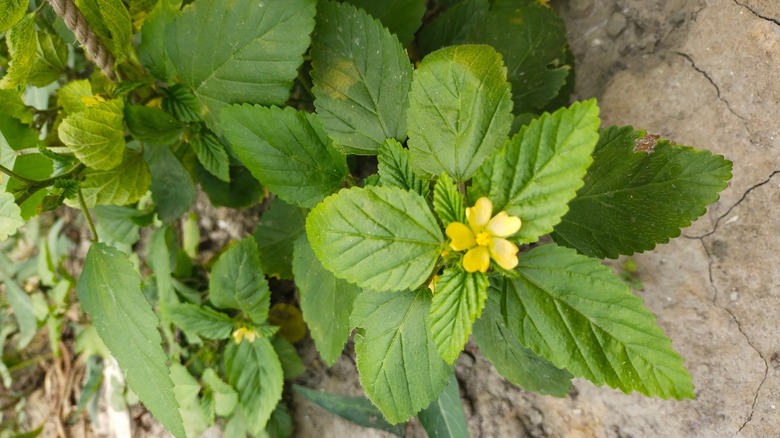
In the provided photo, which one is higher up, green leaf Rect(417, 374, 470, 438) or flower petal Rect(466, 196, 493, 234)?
flower petal Rect(466, 196, 493, 234)

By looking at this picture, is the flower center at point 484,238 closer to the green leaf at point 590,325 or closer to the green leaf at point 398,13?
the green leaf at point 590,325

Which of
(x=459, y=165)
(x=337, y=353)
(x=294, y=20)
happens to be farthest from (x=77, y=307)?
(x=459, y=165)

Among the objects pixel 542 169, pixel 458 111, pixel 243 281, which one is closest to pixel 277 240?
pixel 243 281

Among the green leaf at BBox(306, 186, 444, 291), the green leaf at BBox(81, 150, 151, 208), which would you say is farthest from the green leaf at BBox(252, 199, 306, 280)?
the green leaf at BBox(306, 186, 444, 291)

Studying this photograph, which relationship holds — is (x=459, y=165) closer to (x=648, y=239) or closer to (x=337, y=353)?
(x=648, y=239)

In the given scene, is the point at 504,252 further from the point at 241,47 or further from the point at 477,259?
the point at 241,47

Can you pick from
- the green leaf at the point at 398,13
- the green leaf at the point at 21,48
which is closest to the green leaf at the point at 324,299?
the green leaf at the point at 398,13

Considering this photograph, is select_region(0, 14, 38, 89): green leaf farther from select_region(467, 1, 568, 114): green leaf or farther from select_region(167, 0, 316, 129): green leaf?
select_region(467, 1, 568, 114): green leaf
